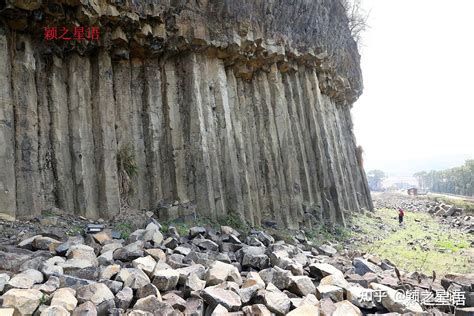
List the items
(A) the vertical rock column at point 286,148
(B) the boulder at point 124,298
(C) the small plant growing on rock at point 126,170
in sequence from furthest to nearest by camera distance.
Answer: (A) the vertical rock column at point 286,148 → (C) the small plant growing on rock at point 126,170 → (B) the boulder at point 124,298

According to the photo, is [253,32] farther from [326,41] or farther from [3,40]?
[3,40]

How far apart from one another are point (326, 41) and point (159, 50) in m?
8.84

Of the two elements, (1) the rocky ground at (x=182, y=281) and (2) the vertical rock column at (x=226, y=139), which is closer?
(1) the rocky ground at (x=182, y=281)

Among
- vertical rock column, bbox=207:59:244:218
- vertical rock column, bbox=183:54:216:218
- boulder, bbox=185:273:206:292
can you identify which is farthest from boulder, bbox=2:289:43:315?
vertical rock column, bbox=207:59:244:218

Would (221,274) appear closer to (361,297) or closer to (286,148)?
(361,297)

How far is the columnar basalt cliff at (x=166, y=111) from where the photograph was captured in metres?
8.67

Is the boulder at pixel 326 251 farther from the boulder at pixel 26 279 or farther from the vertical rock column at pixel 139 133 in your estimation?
the boulder at pixel 26 279

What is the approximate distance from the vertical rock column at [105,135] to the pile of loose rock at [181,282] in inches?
77.9

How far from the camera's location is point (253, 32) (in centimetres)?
1209

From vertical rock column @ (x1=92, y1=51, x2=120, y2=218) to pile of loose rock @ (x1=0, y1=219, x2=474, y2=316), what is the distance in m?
1.98

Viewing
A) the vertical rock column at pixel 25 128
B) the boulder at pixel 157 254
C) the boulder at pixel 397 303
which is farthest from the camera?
the vertical rock column at pixel 25 128

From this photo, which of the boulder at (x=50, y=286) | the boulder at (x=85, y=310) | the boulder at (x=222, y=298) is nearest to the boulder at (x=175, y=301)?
the boulder at (x=222, y=298)

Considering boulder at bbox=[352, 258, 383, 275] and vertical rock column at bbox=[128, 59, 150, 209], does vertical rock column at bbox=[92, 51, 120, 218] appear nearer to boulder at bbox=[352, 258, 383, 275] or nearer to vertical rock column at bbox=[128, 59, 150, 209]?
vertical rock column at bbox=[128, 59, 150, 209]

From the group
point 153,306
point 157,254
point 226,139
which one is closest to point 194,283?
point 153,306
